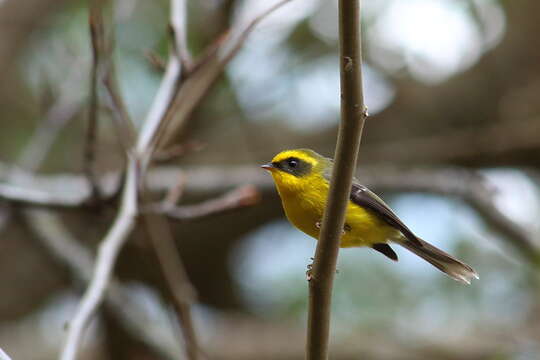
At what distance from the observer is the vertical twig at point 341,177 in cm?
208

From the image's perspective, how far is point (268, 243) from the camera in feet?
27.2

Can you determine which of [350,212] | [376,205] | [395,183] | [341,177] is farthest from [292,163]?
[395,183]

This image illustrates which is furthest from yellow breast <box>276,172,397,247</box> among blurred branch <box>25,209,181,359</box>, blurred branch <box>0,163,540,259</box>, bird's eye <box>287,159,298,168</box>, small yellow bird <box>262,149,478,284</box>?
blurred branch <box>0,163,540,259</box>

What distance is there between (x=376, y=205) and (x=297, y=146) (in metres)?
3.84

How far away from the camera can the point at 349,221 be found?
4.01m

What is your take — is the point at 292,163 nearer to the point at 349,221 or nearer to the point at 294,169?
the point at 294,169

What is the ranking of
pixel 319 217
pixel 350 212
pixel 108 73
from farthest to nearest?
pixel 350 212 → pixel 319 217 → pixel 108 73

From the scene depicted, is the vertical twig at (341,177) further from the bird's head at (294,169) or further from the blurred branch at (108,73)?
the bird's head at (294,169)

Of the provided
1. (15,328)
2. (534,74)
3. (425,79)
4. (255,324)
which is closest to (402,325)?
(255,324)

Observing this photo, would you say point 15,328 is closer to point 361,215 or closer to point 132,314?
point 132,314

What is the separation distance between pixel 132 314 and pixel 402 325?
129 inches

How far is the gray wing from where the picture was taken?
3980 millimetres

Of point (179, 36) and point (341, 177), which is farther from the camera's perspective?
point (179, 36)

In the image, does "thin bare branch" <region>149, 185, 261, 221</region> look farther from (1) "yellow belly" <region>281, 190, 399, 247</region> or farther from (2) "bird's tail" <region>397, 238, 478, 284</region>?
(2) "bird's tail" <region>397, 238, 478, 284</region>
